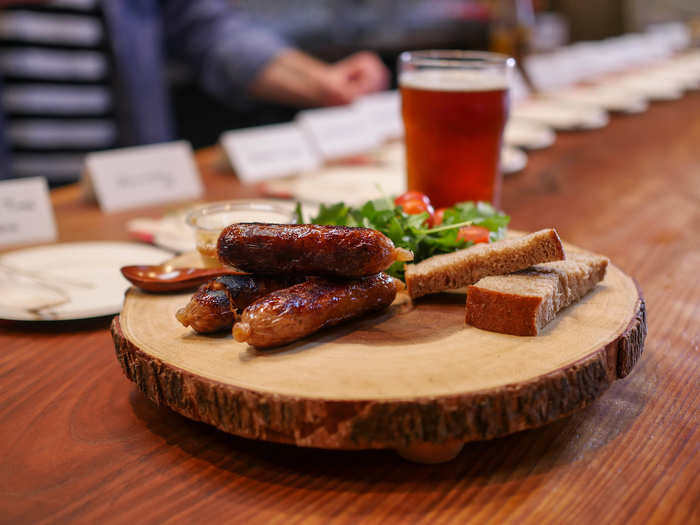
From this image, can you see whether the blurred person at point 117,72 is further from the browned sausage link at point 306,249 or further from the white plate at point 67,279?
the browned sausage link at point 306,249

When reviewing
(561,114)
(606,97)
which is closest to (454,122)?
(561,114)

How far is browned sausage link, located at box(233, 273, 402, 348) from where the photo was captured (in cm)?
109

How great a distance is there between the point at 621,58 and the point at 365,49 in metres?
2.91

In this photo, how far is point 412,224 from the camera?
150 centimetres

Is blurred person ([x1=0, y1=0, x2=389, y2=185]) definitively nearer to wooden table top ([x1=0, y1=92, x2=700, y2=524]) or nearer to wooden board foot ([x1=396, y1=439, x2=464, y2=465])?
wooden table top ([x1=0, y1=92, x2=700, y2=524])

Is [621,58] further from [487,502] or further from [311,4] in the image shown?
[487,502]

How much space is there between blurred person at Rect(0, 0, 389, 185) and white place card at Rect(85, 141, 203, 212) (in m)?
1.43

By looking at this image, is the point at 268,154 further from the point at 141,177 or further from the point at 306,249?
the point at 306,249

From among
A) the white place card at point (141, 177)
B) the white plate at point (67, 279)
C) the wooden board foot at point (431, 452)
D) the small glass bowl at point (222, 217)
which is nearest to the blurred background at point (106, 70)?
the white place card at point (141, 177)

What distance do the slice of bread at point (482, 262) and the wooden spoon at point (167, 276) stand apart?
0.38m

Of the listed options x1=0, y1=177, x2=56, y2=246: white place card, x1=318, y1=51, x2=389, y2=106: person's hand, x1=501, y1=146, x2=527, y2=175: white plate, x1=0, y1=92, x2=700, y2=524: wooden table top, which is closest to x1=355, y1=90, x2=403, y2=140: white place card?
x1=318, y1=51, x2=389, y2=106: person's hand

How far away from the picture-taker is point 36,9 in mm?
3543

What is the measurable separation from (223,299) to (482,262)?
491 mm

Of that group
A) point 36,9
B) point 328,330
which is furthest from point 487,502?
point 36,9
